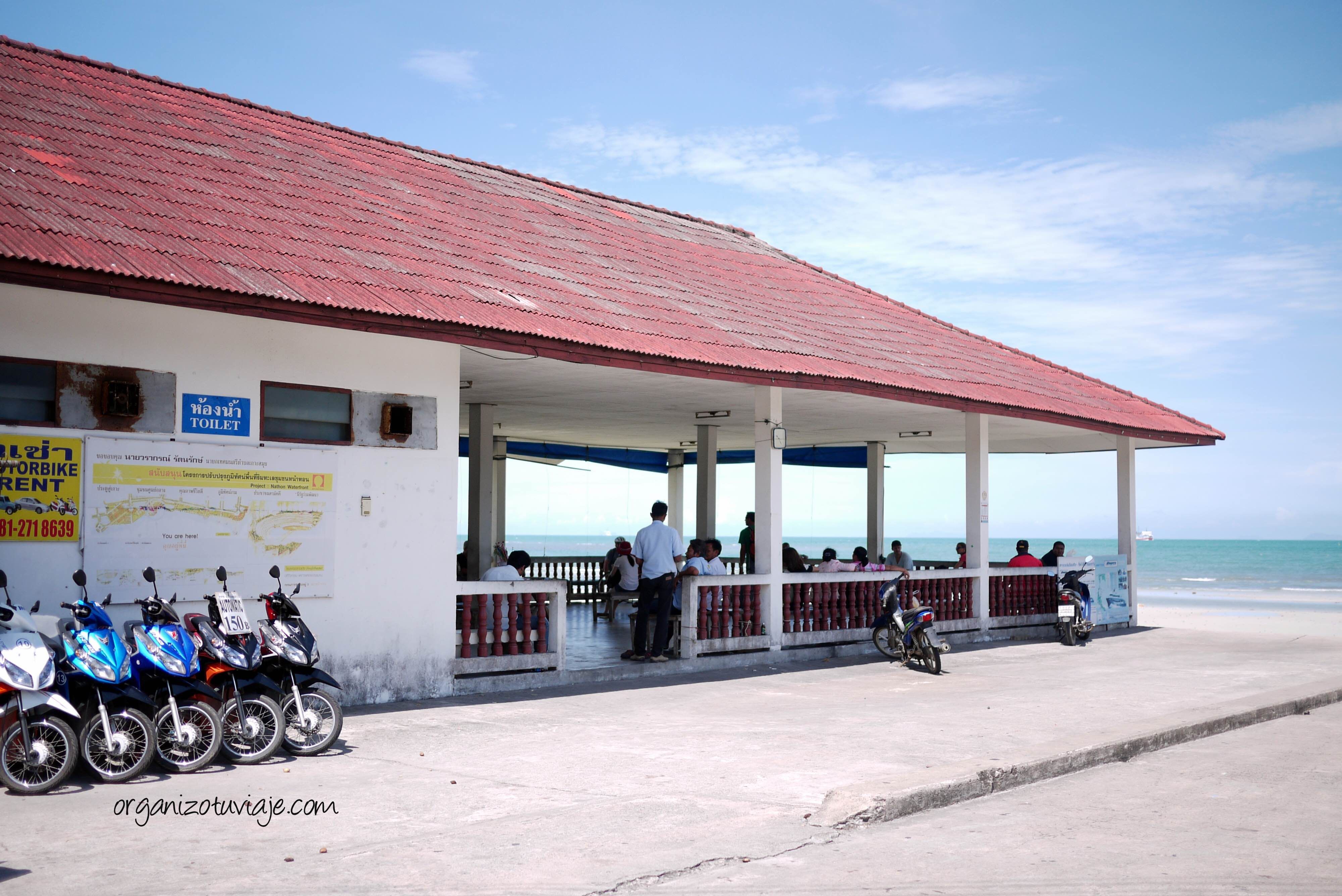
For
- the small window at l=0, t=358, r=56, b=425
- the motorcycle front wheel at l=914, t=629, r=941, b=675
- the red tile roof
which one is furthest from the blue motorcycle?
the motorcycle front wheel at l=914, t=629, r=941, b=675

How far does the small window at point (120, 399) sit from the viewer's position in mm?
8047

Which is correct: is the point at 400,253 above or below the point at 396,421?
above

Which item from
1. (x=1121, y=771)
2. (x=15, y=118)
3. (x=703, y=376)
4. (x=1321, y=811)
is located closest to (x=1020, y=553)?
(x=703, y=376)

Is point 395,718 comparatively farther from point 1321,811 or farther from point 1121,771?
point 1321,811

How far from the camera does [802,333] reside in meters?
13.9

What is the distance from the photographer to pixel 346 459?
946 cm

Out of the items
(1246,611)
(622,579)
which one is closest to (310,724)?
(622,579)

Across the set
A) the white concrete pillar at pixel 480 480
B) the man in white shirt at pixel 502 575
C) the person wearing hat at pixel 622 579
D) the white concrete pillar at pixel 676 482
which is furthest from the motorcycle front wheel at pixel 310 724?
the white concrete pillar at pixel 676 482

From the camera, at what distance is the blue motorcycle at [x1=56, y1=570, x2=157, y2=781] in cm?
660

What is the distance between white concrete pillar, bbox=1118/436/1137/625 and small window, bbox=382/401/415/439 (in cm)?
1284

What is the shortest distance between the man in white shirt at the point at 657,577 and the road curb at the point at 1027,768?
4.84 m

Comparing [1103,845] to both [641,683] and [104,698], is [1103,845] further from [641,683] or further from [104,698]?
[641,683]

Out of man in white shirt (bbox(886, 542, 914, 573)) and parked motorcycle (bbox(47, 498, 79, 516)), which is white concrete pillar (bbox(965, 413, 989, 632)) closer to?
man in white shirt (bbox(886, 542, 914, 573))

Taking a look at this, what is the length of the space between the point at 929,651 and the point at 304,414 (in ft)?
22.3
